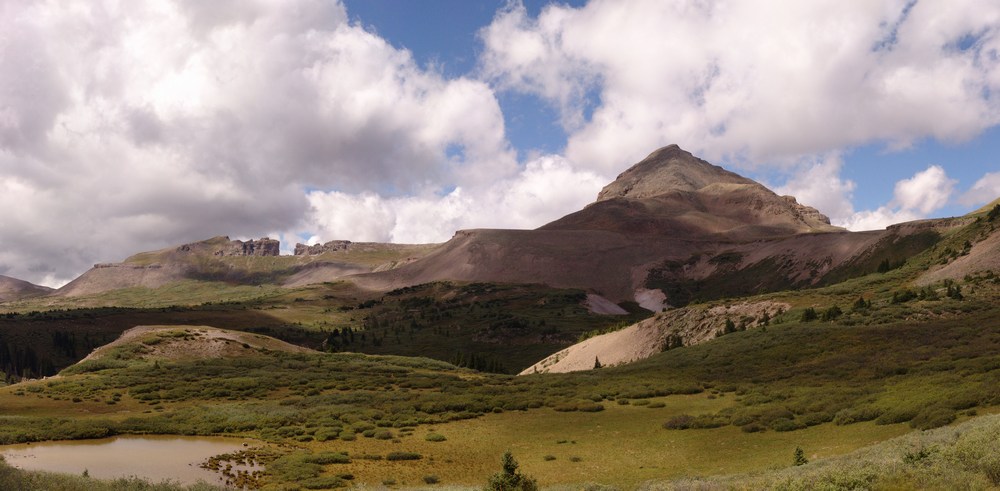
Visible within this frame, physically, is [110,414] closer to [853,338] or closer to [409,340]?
[853,338]

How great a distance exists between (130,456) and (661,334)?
6985cm

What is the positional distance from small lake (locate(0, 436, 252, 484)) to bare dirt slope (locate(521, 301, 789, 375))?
5654 centimetres

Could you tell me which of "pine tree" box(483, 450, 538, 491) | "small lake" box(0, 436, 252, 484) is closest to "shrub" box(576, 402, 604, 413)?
"small lake" box(0, 436, 252, 484)

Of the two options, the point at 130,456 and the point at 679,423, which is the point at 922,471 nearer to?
the point at 679,423

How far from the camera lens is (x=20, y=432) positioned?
1383 inches

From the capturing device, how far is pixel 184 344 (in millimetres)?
86500

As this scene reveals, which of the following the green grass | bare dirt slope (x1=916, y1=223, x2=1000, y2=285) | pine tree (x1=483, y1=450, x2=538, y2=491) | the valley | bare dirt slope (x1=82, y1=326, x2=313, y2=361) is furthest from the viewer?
bare dirt slope (x1=82, y1=326, x2=313, y2=361)

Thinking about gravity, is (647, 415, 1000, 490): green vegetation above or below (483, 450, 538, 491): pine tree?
above

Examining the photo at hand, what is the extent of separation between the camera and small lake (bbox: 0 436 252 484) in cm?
2680

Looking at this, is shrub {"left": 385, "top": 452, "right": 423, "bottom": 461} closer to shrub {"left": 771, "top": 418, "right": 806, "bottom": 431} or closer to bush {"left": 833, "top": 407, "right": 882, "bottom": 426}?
shrub {"left": 771, "top": 418, "right": 806, "bottom": 431}

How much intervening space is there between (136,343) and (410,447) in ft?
221

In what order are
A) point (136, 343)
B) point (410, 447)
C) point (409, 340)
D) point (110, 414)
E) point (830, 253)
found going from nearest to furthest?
point (410, 447) < point (110, 414) < point (136, 343) < point (409, 340) < point (830, 253)

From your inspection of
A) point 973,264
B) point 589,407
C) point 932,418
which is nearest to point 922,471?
point 932,418

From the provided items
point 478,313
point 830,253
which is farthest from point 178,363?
point 830,253
